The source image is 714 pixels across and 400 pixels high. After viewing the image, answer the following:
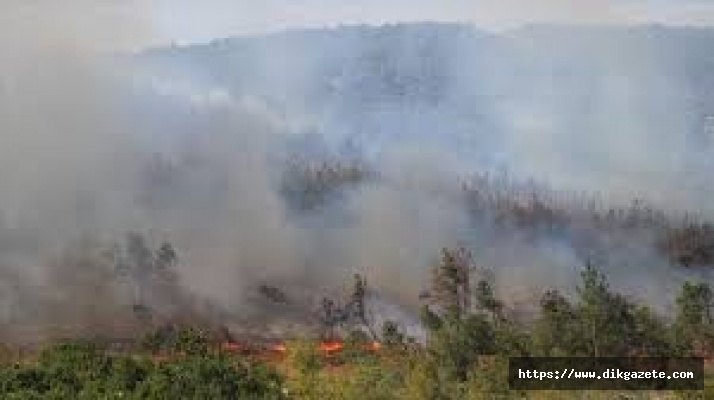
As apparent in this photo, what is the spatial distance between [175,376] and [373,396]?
1908 centimetres

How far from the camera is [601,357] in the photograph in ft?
419

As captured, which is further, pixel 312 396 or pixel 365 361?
pixel 365 361

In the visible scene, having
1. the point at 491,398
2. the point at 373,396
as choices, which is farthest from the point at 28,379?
the point at 491,398

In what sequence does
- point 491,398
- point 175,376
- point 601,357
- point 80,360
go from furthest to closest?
point 601,357
point 80,360
point 175,376
point 491,398

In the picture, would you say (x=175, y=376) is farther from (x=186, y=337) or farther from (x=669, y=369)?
(x=669, y=369)

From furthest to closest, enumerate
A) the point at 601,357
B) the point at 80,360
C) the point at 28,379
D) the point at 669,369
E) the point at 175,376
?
1. the point at 601,357
2. the point at 669,369
3. the point at 80,360
4. the point at 28,379
5. the point at 175,376

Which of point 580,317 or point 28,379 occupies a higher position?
point 580,317

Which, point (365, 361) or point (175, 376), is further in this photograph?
point (365, 361)

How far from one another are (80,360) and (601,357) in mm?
64167

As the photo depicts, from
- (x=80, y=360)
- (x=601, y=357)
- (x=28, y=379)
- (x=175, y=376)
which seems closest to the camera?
(x=175, y=376)

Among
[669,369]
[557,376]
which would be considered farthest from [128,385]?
[669,369]

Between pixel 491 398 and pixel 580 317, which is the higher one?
pixel 580 317

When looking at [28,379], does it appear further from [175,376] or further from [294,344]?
[294,344]

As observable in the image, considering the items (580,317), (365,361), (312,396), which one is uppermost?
(580,317)
